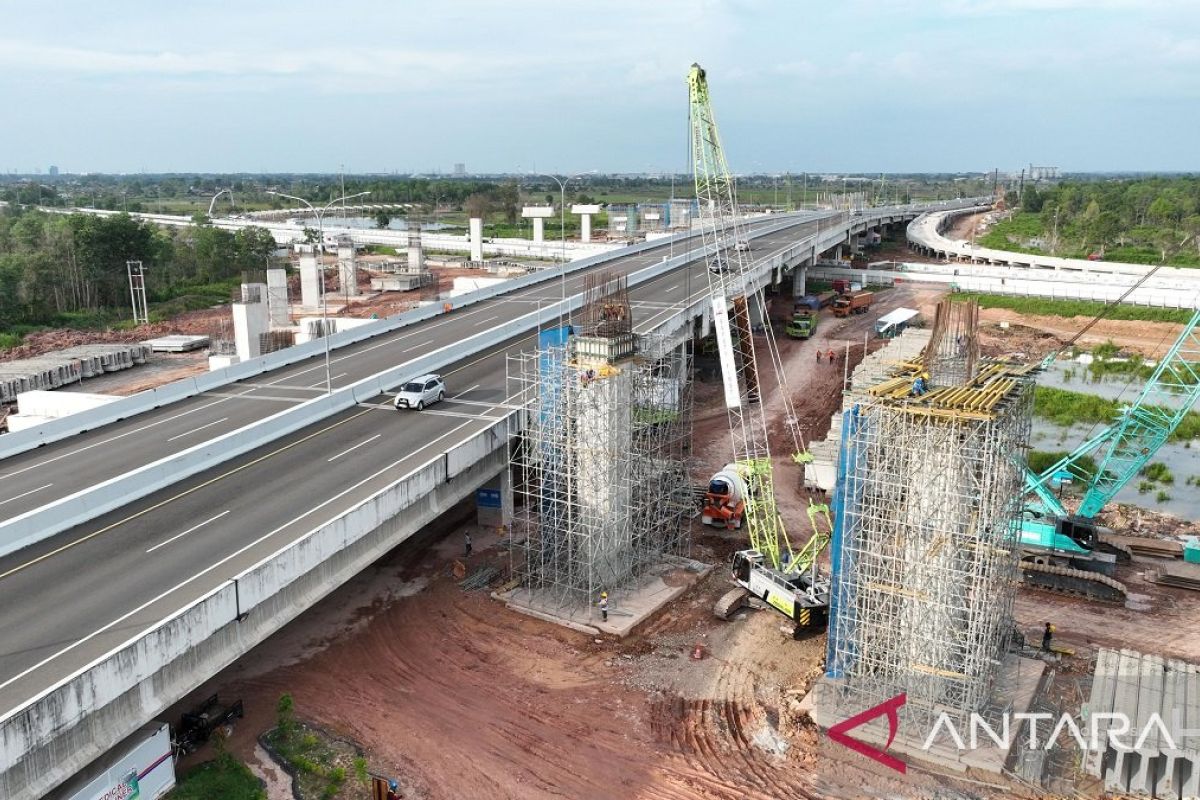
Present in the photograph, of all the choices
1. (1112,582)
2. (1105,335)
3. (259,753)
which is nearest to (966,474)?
(1112,582)

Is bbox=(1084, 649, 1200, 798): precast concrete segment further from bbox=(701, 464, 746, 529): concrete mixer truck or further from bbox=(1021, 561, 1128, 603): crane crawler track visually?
bbox=(701, 464, 746, 529): concrete mixer truck

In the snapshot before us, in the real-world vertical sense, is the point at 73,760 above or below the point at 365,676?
above

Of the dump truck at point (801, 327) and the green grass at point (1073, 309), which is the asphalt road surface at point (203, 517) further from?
the green grass at point (1073, 309)

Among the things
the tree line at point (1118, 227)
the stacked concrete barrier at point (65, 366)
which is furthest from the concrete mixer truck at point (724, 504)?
the tree line at point (1118, 227)

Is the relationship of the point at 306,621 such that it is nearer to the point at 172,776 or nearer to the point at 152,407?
the point at 172,776

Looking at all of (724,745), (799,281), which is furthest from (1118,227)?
(724,745)

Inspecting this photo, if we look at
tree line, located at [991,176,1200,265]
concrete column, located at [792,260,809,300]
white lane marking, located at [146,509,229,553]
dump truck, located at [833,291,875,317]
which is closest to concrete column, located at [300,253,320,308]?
concrete column, located at [792,260,809,300]
